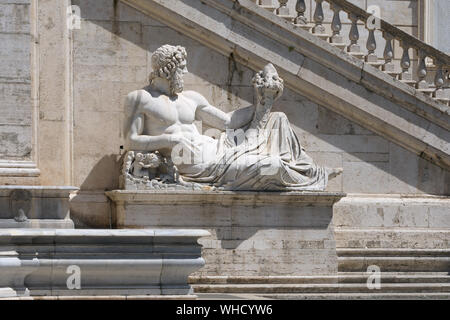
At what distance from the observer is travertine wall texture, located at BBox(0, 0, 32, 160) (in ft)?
64.5

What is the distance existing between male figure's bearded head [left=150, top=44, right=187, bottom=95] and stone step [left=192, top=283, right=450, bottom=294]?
2535mm

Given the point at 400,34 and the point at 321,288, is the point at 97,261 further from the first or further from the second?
the point at 400,34

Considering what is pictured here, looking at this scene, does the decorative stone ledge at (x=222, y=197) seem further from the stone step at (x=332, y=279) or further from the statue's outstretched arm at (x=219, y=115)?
the statue's outstretched arm at (x=219, y=115)

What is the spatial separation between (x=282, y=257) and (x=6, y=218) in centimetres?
353

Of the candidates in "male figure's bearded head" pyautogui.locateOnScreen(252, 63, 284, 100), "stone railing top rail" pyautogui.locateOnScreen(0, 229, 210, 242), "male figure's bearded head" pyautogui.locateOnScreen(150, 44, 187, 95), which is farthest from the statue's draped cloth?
"stone railing top rail" pyautogui.locateOnScreen(0, 229, 210, 242)

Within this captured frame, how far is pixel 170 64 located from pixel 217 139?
117 cm

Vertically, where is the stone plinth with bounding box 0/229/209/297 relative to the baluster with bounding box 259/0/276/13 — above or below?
below

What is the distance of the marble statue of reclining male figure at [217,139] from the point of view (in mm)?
20094

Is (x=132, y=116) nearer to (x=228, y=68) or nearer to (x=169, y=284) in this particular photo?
(x=228, y=68)

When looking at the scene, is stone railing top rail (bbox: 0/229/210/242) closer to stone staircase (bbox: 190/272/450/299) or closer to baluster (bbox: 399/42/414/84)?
stone staircase (bbox: 190/272/450/299)

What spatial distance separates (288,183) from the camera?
66.5ft

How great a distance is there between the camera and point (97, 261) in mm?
17125

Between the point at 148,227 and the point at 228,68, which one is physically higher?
the point at 228,68
